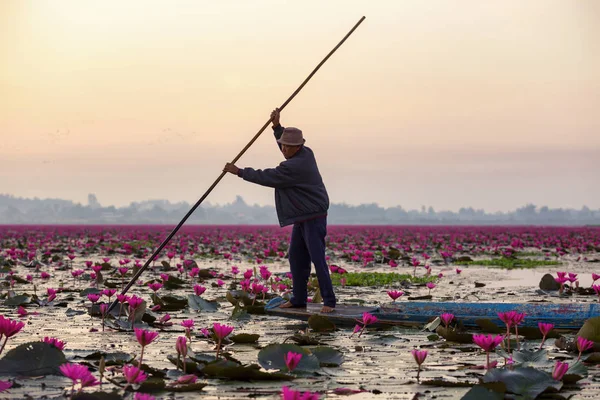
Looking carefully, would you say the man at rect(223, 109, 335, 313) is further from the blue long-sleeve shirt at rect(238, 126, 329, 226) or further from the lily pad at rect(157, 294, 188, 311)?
the lily pad at rect(157, 294, 188, 311)

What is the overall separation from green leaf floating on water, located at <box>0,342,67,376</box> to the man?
3.03 m

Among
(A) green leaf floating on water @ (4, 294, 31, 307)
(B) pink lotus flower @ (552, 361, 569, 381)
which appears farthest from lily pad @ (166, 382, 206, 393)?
(A) green leaf floating on water @ (4, 294, 31, 307)

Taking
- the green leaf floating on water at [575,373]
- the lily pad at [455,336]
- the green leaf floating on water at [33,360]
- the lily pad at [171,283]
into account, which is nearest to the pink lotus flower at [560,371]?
the green leaf floating on water at [575,373]

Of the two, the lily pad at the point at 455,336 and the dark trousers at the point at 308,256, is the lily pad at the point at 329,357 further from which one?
the dark trousers at the point at 308,256

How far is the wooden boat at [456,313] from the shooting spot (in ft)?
19.3

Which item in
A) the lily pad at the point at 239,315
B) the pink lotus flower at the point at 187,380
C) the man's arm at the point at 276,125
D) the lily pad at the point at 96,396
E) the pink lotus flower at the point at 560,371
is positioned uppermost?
the man's arm at the point at 276,125

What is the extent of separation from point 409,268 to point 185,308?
7511 millimetres

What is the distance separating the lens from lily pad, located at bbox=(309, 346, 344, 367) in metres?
4.26

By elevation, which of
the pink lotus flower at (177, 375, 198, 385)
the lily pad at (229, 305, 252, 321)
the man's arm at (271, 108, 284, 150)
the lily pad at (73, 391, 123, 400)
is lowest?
the lily pad at (229, 305, 252, 321)

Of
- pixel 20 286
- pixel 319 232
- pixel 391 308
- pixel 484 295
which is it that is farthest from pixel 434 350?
pixel 20 286

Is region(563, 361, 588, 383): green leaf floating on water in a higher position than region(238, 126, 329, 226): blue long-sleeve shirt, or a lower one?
lower

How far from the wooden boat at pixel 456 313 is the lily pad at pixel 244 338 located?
1.19 meters

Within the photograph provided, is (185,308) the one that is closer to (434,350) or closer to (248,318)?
(248,318)

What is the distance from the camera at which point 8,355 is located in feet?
12.9
